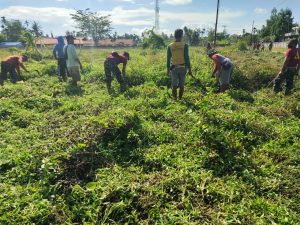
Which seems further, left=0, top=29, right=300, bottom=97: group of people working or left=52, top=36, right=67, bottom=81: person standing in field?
left=52, top=36, right=67, bottom=81: person standing in field

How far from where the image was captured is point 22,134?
474 cm

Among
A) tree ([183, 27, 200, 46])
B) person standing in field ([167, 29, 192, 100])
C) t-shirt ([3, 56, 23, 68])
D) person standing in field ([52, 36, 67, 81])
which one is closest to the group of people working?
person standing in field ([167, 29, 192, 100])

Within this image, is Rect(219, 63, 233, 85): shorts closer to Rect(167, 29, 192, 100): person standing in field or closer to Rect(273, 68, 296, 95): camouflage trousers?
Rect(167, 29, 192, 100): person standing in field

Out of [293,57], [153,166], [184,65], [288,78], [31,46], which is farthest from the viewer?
[31,46]

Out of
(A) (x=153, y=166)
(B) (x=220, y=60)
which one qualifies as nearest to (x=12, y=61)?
(B) (x=220, y=60)

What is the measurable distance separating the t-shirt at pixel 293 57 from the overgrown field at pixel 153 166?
116 centimetres

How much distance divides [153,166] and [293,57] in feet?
16.7

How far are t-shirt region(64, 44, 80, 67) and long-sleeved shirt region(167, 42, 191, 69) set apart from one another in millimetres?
3489

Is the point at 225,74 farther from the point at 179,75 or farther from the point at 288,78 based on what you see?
the point at 288,78

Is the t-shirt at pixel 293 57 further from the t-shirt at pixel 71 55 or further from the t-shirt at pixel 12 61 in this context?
the t-shirt at pixel 12 61

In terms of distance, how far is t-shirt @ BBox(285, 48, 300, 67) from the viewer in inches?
256

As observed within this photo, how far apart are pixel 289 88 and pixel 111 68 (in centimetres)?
500

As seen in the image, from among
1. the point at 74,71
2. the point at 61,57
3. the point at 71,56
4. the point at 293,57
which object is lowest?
the point at 74,71

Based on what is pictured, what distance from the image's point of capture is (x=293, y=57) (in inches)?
259
